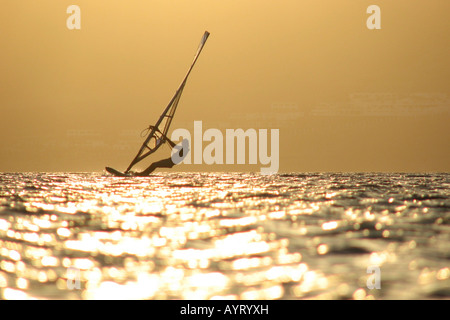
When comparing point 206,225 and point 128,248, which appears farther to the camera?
point 206,225

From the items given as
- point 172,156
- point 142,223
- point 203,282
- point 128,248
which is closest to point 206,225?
point 142,223

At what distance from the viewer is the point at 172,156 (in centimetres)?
8169

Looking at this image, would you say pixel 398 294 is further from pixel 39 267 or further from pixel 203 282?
pixel 39 267

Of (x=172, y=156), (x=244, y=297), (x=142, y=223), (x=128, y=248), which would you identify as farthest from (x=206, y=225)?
(x=172, y=156)
